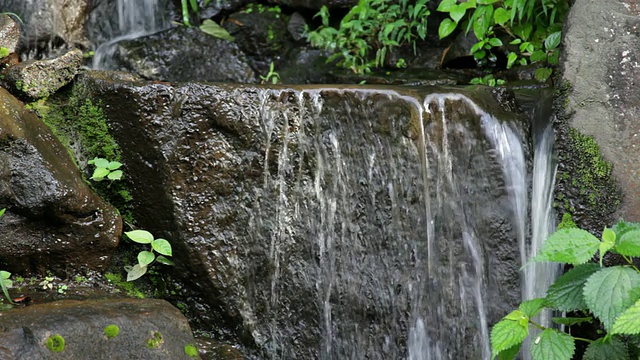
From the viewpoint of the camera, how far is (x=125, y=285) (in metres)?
3.63

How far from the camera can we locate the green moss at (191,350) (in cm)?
310

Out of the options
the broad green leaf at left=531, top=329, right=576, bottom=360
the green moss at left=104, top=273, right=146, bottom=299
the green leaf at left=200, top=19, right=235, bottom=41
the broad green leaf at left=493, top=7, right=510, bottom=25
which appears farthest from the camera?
the green leaf at left=200, top=19, right=235, bottom=41

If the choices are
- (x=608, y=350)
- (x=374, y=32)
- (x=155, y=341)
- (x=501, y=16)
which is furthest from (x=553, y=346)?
(x=374, y=32)

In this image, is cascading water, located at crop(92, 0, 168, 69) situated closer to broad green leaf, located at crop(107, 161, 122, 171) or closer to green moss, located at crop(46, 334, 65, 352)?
broad green leaf, located at crop(107, 161, 122, 171)

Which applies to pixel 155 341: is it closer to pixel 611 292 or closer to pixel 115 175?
pixel 115 175

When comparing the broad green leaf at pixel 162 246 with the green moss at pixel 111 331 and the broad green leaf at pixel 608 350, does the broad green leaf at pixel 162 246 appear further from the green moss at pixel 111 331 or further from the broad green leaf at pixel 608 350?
the broad green leaf at pixel 608 350

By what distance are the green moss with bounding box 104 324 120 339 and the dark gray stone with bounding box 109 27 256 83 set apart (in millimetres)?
2835

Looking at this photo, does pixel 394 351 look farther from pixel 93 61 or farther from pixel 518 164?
pixel 93 61

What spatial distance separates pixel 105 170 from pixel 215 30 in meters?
2.71

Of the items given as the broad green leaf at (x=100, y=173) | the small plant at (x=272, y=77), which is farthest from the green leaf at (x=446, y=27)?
the broad green leaf at (x=100, y=173)

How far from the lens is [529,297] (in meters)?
3.68

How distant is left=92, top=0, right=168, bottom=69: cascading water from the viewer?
5.46 meters

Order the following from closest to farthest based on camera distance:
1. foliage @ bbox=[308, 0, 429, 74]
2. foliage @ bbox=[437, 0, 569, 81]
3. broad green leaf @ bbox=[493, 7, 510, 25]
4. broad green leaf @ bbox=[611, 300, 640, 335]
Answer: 1. broad green leaf @ bbox=[611, 300, 640, 335]
2. foliage @ bbox=[437, 0, 569, 81]
3. broad green leaf @ bbox=[493, 7, 510, 25]
4. foliage @ bbox=[308, 0, 429, 74]

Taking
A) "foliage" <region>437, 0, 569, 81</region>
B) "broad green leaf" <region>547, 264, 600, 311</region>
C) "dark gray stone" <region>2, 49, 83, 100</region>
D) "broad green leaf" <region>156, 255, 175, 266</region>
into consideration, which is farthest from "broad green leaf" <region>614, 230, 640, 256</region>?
"dark gray stone" <region>2, 49, 83, 100</region>
